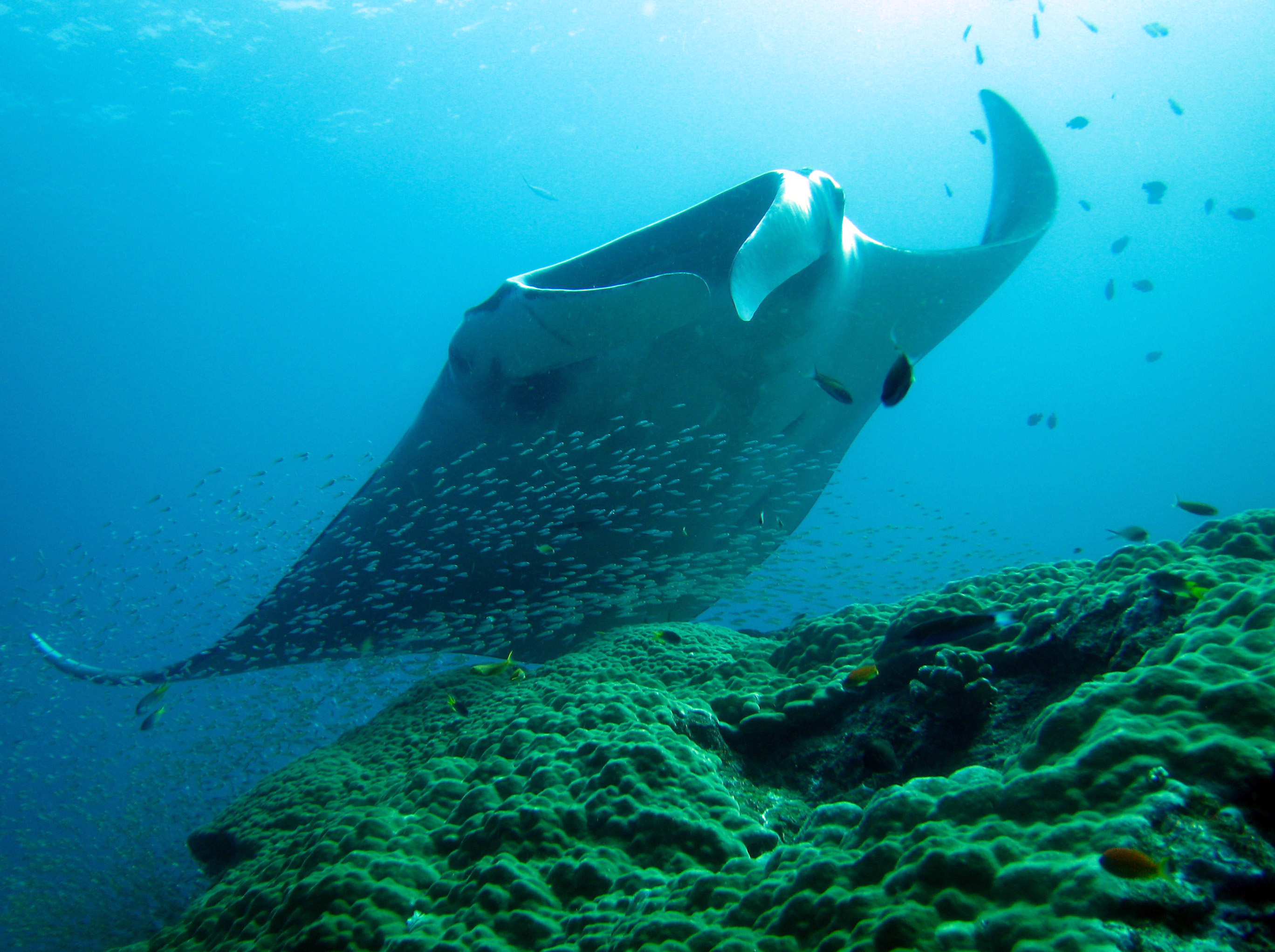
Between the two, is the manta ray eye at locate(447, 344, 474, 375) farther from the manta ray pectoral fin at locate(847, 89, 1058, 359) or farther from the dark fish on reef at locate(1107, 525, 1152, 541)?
the dark fish on reef at locate(1107, 525, 1152, 541)

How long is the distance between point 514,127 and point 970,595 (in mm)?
46738

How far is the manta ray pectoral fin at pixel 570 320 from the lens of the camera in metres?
3.72

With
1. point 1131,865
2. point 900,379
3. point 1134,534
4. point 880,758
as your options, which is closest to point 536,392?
point 900,379

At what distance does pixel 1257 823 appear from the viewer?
3.74 feet

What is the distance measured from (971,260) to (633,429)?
3916mm

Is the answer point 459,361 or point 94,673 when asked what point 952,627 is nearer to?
point 459,361

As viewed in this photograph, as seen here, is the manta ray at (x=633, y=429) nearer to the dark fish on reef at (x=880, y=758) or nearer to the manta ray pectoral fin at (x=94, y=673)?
the manta ray pectoral fin at (x=94, y=673)

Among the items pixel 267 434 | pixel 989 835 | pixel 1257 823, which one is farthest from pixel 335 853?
pixel 267 434

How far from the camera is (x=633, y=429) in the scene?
498 centimetres

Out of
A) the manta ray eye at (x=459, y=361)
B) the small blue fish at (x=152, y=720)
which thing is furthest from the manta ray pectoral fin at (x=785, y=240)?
the small blue fish at (x=152, y=720)

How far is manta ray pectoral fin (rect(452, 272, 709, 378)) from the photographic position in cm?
372

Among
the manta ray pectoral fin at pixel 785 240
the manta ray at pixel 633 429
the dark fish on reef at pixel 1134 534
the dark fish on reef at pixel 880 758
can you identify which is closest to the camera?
the dark fish on reef at pixel 880 758

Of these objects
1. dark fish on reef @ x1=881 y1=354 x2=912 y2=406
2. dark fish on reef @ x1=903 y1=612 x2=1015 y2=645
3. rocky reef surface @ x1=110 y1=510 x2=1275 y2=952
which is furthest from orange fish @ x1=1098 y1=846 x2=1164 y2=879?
dark fish on reef @ x1=881 y1=354 x2=912 y2=406

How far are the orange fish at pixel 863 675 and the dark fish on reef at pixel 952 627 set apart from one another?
→ 0.74 ft
